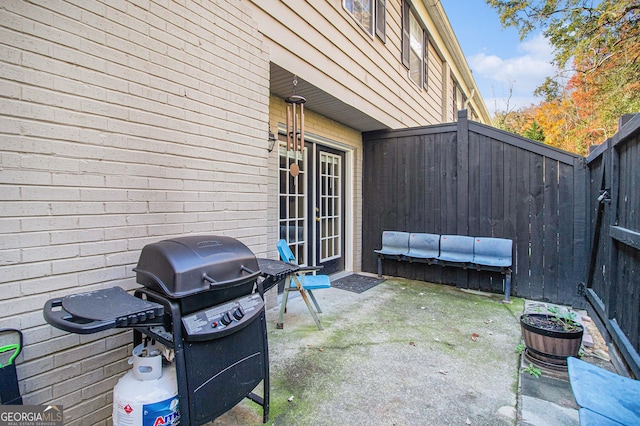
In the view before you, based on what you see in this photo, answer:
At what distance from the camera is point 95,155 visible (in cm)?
176

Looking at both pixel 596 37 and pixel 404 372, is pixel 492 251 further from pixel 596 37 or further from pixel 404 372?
pixel 596 37

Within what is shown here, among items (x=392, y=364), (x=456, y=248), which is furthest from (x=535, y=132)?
(x=392, y=364)

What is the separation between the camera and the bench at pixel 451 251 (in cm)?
431

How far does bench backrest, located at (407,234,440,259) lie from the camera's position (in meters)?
4.91

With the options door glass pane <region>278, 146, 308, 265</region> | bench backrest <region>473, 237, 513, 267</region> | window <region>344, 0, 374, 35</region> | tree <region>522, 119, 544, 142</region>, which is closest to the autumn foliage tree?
window <region>344, 0, 374, 35</region>

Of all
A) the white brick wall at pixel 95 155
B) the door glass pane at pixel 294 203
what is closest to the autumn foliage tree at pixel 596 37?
the door glass pane at pixel 294 203

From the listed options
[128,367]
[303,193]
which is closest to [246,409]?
[128,367]

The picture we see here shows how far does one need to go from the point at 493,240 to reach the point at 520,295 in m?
0.83

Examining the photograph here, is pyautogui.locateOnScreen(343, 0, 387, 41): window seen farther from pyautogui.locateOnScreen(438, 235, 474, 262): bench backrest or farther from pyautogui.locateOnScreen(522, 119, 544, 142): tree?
pyautogui.locateOnScreen(522, 119, 544, 142): tree

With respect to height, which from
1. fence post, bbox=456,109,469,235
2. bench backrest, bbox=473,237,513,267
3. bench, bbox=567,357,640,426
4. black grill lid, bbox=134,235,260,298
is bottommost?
bench, bbox=567,357,640,426

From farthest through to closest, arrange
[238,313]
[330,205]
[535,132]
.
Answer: [535,132]
[330,205]
[238,313]

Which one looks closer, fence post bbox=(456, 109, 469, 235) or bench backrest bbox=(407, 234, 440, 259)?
fence post bbox=(456, 109, 469, 235)

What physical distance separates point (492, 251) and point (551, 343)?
2169 millimetres

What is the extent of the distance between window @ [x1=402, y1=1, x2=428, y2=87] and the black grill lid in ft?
18.3
